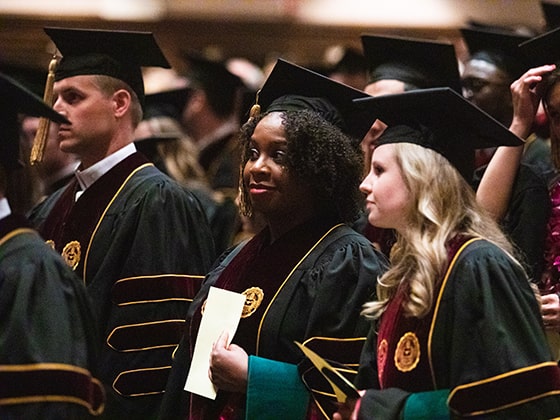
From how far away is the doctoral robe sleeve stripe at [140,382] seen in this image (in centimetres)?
504

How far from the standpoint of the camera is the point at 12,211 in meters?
3.79

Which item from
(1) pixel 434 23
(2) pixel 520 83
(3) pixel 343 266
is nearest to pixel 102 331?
(3) pixel 343 266

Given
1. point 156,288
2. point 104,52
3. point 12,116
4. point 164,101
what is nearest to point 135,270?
point 156,288

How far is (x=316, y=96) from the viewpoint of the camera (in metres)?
4.83

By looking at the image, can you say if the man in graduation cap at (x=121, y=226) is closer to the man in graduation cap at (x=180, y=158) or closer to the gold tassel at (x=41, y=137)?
the gold tassel at (x=41, y=137)

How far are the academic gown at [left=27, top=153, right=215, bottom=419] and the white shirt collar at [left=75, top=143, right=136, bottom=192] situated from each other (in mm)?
79

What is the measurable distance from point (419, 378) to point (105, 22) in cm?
810

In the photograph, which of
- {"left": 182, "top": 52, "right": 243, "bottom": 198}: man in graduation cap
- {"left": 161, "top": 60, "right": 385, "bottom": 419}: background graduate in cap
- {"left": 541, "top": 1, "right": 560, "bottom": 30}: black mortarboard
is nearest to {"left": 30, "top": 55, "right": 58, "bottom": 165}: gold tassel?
{"left": 161, "top": 60, "right": 385, "bottom": 419}: background graduate in cap

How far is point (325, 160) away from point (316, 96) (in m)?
0.31

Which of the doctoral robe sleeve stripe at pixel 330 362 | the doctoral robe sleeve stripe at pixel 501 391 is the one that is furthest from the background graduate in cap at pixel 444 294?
the doctoral robe sleeve stripe at pixel 330 362

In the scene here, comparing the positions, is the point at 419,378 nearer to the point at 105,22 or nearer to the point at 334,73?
the point at 334,73

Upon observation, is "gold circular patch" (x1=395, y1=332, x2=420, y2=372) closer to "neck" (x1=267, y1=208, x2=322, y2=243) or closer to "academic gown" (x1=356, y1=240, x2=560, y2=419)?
"academic gown" (x1=356, y1=240, x2=560, y2=419)

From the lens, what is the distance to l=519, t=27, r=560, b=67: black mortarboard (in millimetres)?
4711

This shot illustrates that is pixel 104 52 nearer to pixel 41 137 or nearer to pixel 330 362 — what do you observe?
pixel 41 137
